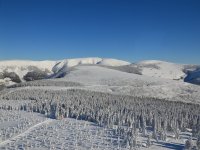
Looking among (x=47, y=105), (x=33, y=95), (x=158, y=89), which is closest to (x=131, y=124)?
(x=47, y=105)

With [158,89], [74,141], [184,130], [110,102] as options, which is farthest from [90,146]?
[158,89]

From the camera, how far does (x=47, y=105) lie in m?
103

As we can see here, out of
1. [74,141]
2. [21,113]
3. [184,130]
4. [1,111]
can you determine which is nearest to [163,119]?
[184,130]

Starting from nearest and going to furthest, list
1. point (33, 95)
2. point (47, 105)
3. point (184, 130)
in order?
point (184, 130)
point (47, 105)
point (33, 95)

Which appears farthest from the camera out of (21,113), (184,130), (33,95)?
(33,95)

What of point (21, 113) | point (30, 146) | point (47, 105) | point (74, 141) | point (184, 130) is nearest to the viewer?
point (30, 146)

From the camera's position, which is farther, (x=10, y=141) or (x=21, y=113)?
(x=21, y=113)

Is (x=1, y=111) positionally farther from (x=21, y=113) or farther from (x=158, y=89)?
(x=158, y=89)

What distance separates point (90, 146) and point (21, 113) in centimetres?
4106

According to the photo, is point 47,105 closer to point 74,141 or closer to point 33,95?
point 33,95

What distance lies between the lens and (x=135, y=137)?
61.6 meters

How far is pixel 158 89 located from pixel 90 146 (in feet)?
356

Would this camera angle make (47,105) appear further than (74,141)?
Yes

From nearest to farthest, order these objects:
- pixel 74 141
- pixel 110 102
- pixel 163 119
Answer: pixel 74 141
pixel 163 119
pixel 110 102
